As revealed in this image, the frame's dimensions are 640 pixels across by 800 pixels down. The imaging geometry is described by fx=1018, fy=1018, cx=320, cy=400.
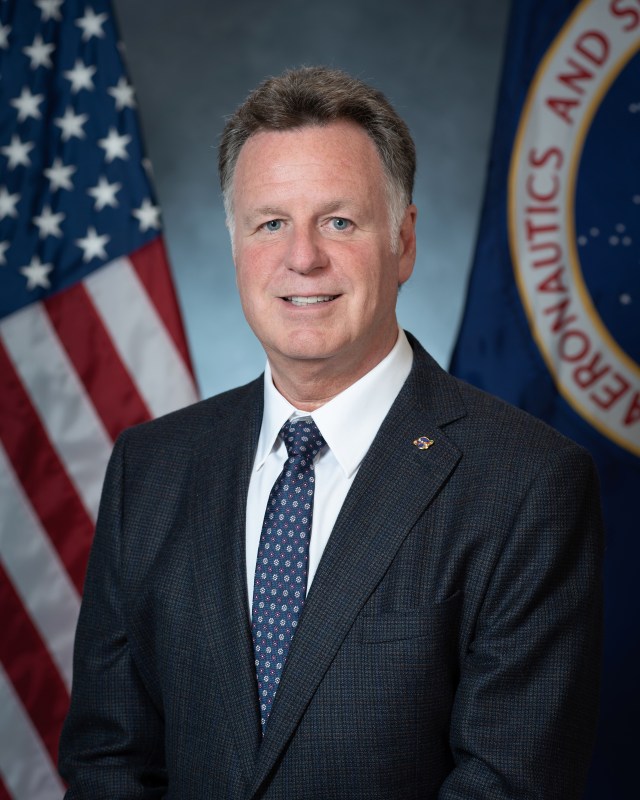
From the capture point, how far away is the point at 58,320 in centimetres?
319

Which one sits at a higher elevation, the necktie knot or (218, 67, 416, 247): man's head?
(218, 67, 416, 247): man's head

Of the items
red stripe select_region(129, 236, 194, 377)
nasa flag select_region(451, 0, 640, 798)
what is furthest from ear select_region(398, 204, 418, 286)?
red stripe select_region(129, 236, 194, 377)

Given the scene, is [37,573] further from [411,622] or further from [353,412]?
[411,622]

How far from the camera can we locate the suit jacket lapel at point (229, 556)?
6.03 feet

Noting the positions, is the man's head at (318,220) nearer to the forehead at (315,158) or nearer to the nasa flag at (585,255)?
the forehead at (315,158)

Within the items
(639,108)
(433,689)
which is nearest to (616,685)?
(433,689)

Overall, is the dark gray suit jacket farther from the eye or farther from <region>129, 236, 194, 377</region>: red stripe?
<region>129, 236, 194, 377</region>: red stripe

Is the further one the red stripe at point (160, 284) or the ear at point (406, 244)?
the red stripe at point (160, 284)

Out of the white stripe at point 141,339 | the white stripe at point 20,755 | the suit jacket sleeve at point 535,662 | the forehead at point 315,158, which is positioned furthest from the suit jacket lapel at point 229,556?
the white stripe at point 20,755

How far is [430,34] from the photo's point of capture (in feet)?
12.8

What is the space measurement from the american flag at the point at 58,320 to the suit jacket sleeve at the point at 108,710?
1.11m

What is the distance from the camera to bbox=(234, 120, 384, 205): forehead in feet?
6.21

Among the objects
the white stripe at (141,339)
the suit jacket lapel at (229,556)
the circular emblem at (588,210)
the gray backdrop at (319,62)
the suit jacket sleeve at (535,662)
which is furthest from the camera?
the gray backdrop at (319,62)

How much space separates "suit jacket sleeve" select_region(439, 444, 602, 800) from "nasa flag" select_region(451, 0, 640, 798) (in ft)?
4.36
